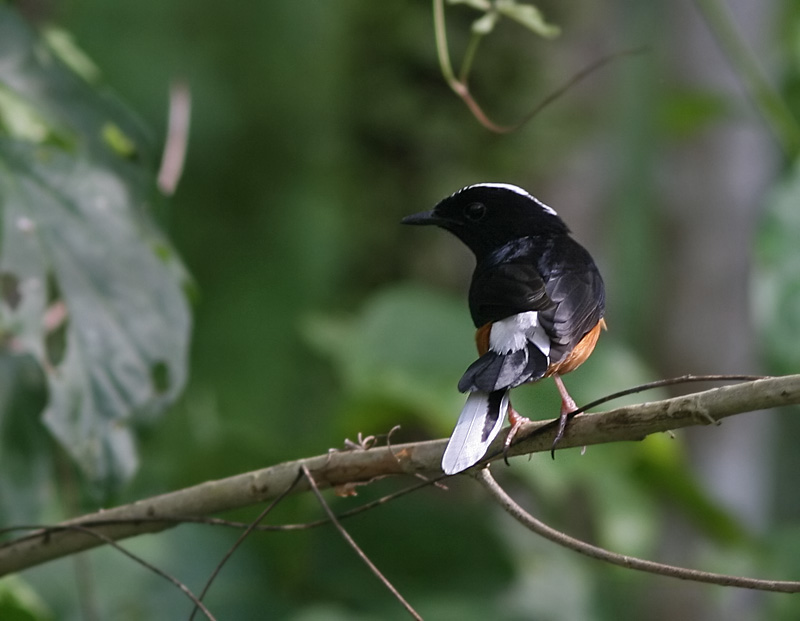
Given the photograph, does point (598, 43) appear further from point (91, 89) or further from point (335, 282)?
point (91, 89)

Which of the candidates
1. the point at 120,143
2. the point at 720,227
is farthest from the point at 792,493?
the point at 120,143

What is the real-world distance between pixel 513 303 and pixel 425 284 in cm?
328

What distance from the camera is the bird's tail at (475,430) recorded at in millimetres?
1504

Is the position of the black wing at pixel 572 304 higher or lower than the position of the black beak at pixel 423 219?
lower

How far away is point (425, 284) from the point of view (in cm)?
518

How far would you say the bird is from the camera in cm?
165

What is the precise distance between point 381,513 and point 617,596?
1.39 m

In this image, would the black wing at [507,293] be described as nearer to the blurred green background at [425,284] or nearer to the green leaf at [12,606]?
the blurred green background at [425,284]

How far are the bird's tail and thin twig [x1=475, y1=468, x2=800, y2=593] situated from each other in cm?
8

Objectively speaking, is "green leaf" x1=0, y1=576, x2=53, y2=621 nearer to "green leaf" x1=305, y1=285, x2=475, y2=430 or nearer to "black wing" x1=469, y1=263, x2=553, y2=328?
"green leaf" x1=305, y1=285, x2=475, y2=430

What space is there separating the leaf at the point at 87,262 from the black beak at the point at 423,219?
0.69m

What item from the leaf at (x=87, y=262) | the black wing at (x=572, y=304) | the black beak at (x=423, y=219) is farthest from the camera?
the leaf at (x=87, y=262)

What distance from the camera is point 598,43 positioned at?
5.85m

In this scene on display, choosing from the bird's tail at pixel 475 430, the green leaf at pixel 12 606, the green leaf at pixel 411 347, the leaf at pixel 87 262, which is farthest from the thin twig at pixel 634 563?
the green leaf at pixel 411 347
